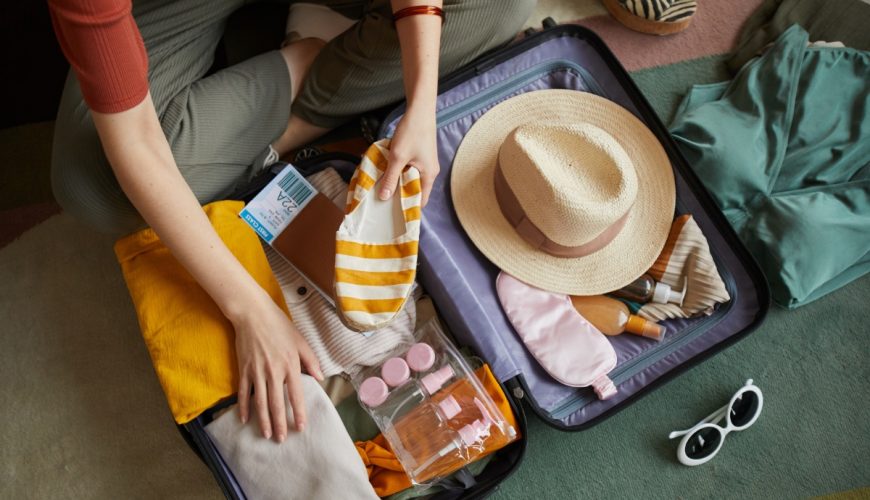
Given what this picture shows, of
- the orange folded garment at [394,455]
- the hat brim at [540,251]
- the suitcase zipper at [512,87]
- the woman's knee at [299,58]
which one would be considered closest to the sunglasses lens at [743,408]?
the hat brim at [540,251]

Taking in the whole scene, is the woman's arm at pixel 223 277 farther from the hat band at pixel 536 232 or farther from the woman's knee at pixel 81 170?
the hat band at pixel 536 232

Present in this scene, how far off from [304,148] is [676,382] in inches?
29.9

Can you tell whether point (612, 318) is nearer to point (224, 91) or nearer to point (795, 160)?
point (795, 160)

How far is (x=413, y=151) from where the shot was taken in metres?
0.80

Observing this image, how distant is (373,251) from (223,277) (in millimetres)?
192

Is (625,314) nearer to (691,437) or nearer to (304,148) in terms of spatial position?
(691,437)

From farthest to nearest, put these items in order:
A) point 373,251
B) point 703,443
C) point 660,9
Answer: point 660,9 < point 703,443 < point 373,251

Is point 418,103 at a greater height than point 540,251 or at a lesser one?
greater

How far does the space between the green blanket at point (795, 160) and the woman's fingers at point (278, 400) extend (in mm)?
755

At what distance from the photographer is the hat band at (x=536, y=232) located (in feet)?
3.02

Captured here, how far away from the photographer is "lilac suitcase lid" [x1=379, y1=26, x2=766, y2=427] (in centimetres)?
90

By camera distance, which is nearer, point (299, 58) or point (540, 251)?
point (540, 251)

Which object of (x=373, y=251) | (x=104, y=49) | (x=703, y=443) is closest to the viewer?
(x=104, y=49)

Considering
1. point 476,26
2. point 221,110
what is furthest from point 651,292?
point 221,110
